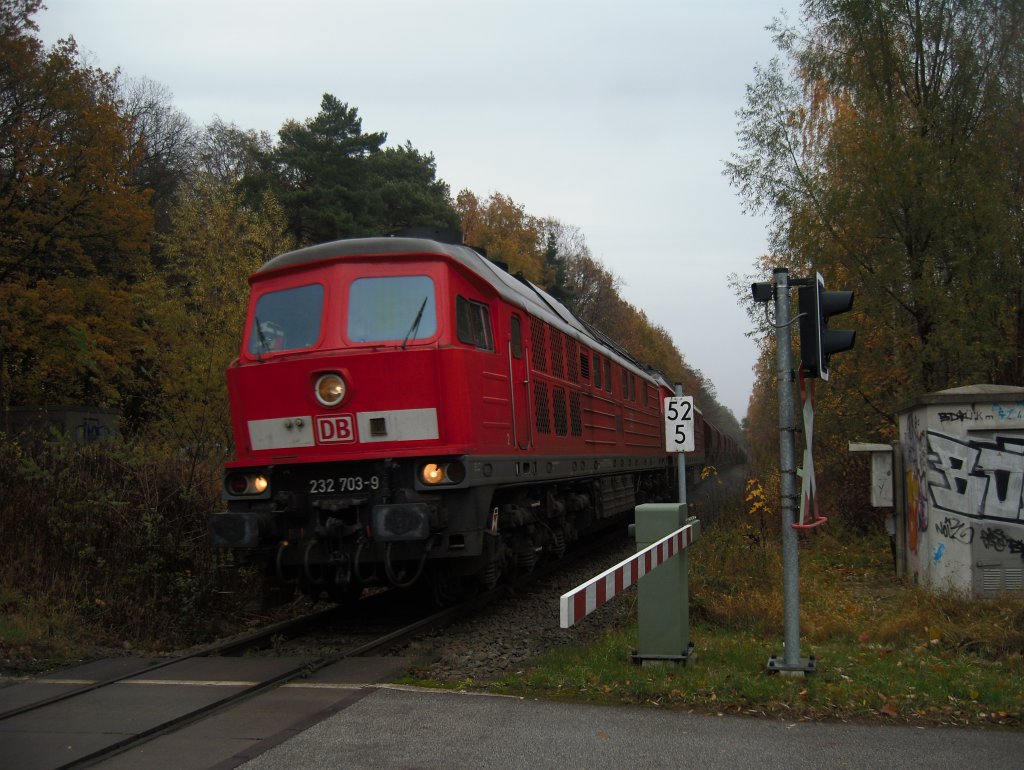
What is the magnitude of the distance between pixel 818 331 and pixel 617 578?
7.30 ft

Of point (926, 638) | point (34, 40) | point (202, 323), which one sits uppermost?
point (34, 40)

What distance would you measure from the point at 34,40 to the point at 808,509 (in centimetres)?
2504

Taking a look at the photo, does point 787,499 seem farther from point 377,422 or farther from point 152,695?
point 152,695

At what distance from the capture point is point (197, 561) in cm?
941

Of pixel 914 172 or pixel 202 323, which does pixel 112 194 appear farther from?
pixel 914 172

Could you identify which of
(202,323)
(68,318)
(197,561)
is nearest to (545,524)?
(197,561)

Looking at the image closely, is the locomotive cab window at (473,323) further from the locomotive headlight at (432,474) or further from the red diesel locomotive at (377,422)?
the locomotive headlight at (432,474)

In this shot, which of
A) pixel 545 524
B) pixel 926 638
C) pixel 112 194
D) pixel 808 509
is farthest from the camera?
pixel 112 194

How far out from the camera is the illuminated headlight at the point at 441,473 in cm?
760

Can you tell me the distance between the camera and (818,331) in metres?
6.32

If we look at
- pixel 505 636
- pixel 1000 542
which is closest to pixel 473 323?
pixel 505 636

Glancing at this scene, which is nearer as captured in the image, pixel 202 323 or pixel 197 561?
pixel 197 561

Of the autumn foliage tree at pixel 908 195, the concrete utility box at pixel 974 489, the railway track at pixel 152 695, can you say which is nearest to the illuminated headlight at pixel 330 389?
the railway track at pixel 152 695

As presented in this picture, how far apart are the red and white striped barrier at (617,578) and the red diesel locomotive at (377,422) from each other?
1.84m
